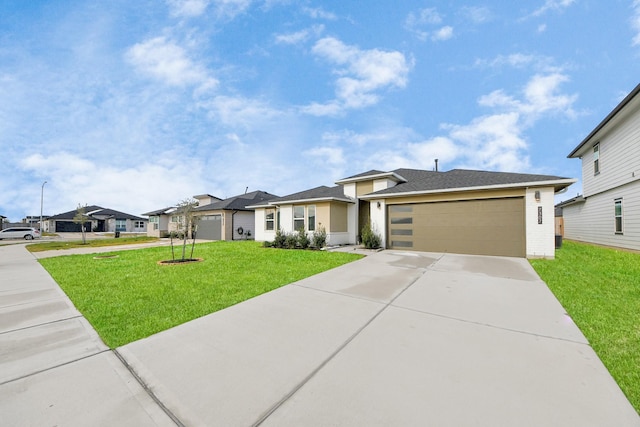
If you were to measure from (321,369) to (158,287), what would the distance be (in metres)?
4.63

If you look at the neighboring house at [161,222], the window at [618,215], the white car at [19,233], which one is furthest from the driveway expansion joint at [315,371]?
the white car at [19,233]

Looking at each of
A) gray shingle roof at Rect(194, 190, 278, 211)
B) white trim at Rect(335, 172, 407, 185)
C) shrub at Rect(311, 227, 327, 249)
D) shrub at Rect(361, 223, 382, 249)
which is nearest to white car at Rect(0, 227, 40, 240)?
gray shingle roof at Rect(194, 190, 278, 211)

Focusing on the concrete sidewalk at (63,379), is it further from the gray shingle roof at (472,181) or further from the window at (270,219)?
the window at (270,219)

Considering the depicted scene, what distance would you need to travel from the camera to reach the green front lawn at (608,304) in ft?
7.97

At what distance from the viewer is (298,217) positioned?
14203 millimetres

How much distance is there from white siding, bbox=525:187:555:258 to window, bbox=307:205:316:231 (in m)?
9.28

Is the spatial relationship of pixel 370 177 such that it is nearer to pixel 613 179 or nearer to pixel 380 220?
pixel 380 220

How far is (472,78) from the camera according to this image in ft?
38.9

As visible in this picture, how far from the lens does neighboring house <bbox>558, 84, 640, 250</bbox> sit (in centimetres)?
973

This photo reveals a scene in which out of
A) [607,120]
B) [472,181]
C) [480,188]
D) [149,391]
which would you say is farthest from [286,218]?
[607,120]

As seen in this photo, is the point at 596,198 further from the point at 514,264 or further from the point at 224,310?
the point at 224,310

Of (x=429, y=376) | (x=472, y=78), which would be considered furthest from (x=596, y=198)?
(x=429, y=376)

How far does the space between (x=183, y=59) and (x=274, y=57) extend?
406 cm

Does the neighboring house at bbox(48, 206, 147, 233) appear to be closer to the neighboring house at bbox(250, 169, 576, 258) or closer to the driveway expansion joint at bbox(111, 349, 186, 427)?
the neighboring house at bbox(250, 169, 576, 258)
